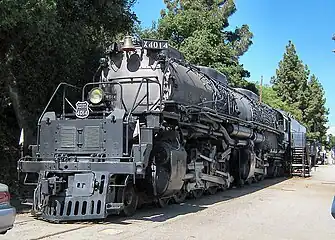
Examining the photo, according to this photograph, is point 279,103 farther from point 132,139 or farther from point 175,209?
point 132,139

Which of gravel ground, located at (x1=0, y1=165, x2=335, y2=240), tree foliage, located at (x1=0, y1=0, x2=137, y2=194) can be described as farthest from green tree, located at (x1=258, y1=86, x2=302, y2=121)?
gravel ground, located at (x1=0, y1=165, x2=335, y2=240)

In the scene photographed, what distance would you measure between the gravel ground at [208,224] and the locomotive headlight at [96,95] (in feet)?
8.87

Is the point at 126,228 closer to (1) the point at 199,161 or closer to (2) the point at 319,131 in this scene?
(1) the point at 199,161

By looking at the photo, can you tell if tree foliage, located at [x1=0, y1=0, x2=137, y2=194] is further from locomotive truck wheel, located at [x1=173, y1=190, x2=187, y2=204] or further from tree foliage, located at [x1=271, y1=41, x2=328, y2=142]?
tree foliage, located at [x1=271, y1=41, x2=328, y2=142]

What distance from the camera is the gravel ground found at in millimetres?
7664

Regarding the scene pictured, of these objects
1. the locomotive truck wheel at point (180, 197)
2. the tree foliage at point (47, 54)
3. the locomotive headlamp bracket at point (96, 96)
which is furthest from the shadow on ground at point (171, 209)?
the tree foliage at point (47, 54)

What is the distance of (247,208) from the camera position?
11352 mm

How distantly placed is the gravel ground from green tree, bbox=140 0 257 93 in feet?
54.9

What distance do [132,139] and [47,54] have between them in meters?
4.43

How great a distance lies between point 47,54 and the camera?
→ 12.4 meters

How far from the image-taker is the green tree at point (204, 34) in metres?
28.7

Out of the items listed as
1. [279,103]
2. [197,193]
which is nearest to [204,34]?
[197,193]

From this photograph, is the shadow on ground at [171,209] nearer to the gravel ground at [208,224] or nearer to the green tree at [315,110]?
the gravel ground at [208,224]

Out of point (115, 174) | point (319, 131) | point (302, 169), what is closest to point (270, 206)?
point (115, 174)
